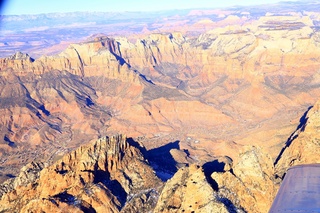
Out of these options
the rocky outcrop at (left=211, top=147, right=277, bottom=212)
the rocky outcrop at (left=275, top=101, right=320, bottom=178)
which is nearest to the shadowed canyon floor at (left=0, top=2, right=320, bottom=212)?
the rocky outcrop at (left=211, top=147, right=277, bottom=212)

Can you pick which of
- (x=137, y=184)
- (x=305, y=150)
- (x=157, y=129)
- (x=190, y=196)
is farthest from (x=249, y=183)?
(x=157, y=129)

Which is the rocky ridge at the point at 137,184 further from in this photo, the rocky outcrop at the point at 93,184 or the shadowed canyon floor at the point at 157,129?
the shadowed canyon floor at the point at 157,129

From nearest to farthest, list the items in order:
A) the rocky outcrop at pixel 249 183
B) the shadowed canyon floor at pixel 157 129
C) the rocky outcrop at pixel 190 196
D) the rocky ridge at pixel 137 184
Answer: the rocky outcrop at pixel 190 196 → the rocky outcrop at pixel 249 183 → the rocky ridge at pixel 137 184 → the shadowed canyon floor at pixel 157 129

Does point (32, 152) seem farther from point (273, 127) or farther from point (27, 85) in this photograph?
point (273, 127)

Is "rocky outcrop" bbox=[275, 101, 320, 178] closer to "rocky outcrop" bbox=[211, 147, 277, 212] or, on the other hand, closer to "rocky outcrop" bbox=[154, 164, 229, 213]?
"rocky outcrop" bbox=[211, 147, 277, 212]

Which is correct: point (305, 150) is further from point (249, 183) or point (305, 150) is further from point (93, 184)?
point (93, 184)

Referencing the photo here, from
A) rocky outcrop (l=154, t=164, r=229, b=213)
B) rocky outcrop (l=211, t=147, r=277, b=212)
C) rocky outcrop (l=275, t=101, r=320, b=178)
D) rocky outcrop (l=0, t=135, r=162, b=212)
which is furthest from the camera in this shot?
rocky outcrop (l=275, t=101, r=320, b=178)

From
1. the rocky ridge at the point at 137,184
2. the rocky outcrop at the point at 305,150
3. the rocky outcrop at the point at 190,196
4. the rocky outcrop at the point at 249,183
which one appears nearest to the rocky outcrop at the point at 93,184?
the rocky ridge at the point at 137,184
